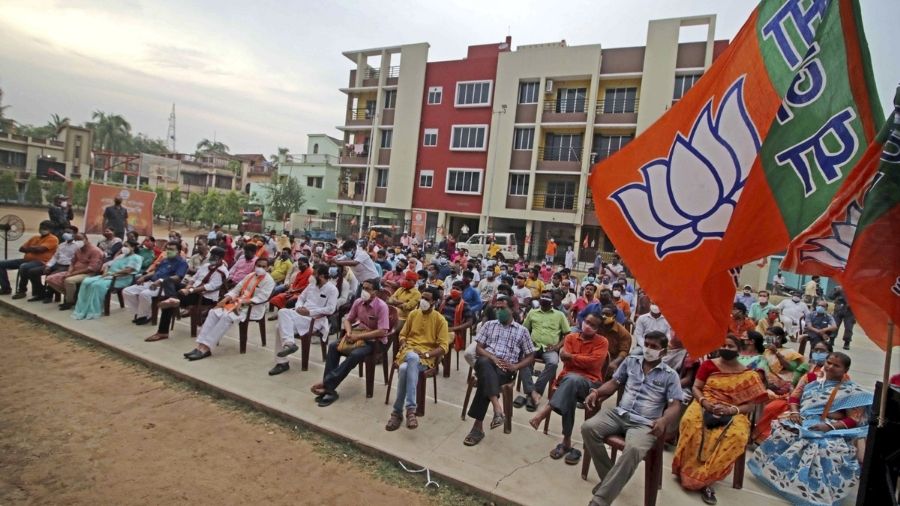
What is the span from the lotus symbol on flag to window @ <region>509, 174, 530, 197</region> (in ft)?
80.5

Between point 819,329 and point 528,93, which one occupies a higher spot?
point 528,93

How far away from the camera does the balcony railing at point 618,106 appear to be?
25.2 m

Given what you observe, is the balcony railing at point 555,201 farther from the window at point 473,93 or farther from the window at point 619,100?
the window at point 473,93

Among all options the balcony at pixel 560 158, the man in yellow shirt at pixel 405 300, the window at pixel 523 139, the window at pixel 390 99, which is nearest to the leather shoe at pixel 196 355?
the man in yellow shirt at pixel 405 300

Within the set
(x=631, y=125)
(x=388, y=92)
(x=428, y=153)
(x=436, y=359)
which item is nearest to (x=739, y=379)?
(x=436, y=359)

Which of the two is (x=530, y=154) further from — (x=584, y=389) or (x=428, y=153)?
(x=584, y=389)

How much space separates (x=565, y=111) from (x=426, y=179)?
9.74 m

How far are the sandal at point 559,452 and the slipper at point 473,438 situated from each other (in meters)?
0.69

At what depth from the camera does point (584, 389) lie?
4.35 meters

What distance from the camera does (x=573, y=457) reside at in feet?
13.7

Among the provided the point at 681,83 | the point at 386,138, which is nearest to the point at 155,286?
the point at 681,83

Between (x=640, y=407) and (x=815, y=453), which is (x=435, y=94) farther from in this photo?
(x=815, y=453)

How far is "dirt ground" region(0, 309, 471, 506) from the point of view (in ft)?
11.3

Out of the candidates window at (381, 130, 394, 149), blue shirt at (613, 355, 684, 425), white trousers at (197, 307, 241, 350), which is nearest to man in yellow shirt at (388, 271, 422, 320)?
white trousers at (197, 307, 241, 350)
